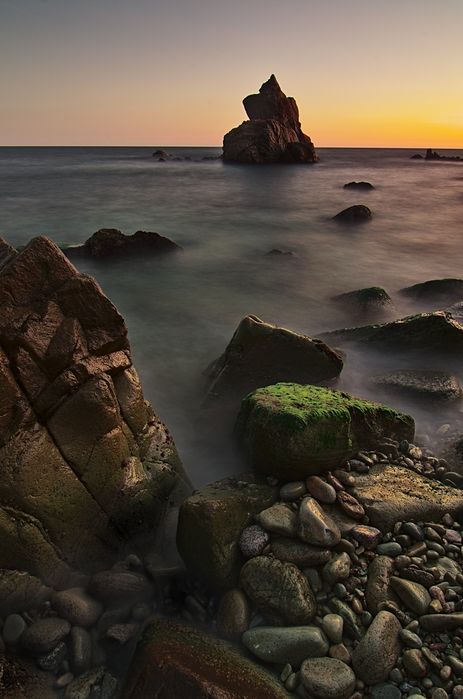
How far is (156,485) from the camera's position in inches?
212

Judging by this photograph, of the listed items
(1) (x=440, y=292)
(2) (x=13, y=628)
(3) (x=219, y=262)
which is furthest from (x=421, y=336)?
(3) (x=219, y=262)

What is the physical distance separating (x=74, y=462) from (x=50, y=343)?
1157 mm

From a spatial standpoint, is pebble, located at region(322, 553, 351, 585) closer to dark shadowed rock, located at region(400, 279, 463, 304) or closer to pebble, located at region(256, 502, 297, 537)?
pebble, located at region(256, 502, 297, 537)

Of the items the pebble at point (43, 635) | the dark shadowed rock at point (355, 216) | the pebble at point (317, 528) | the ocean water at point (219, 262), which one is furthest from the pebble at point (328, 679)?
the dark shadowed rock at point (355, 216)

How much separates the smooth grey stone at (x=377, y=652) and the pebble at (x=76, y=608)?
2207 mm

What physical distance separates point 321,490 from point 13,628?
9.96ft

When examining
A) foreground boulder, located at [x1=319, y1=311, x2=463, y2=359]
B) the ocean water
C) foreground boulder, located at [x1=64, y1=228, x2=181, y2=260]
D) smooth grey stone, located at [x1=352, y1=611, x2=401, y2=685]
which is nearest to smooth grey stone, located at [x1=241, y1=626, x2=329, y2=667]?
smooth grey stone, located at [x1=352, y1=611, x2=401, y2=685]

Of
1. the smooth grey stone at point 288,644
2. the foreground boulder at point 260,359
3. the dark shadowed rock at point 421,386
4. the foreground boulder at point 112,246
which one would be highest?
the foreground boulder at point 112,246

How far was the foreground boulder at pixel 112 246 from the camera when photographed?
53.4 ft

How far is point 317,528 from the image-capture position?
4688 millimetres

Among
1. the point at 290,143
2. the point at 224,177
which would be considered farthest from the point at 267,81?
the point at 224,177

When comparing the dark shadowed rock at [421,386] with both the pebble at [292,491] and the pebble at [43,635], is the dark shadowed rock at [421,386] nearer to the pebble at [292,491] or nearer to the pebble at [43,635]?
the pebble at [292,491]

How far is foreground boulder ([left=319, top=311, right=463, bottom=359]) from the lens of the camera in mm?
9102

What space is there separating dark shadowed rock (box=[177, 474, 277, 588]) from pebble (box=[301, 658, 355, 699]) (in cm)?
100
